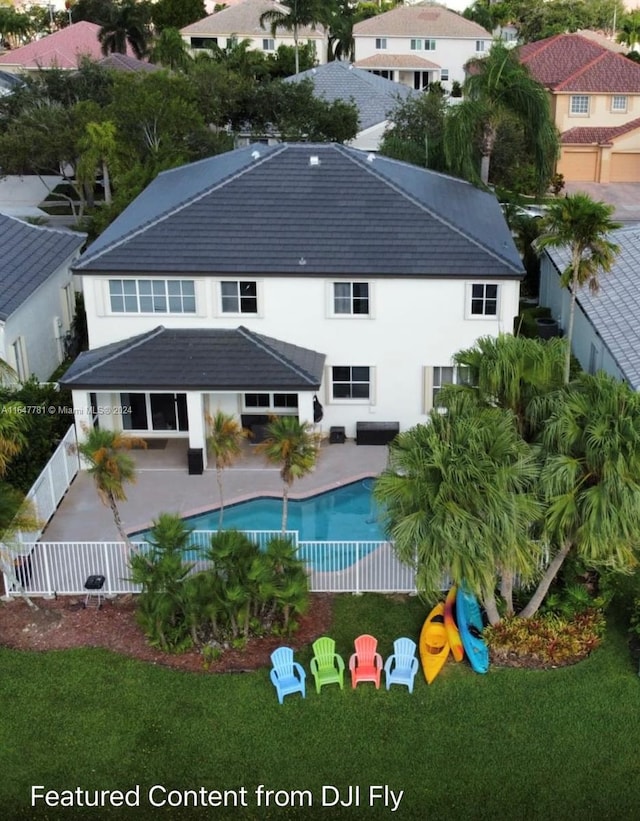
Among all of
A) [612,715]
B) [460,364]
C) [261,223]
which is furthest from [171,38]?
[612,715]

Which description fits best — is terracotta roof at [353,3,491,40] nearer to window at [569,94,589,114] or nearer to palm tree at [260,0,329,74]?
palm tree at [260,0,329,74]

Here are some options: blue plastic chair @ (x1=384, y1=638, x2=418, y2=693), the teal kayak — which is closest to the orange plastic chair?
blue plastic chair @ (x1=384, y1=638, x2=418, y2=693)

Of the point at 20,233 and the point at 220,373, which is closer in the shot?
the point at 220,373

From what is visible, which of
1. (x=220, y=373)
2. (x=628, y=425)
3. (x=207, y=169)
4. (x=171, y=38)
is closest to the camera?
(x=628, y=425)

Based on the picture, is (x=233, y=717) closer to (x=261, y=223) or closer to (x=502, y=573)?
(x=502, y=573)

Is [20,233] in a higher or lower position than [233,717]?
higher

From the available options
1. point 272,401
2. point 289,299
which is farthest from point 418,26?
point 272,401

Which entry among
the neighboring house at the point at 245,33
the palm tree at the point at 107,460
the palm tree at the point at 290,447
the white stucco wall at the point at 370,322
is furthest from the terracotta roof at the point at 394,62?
the palm tree at the point at 107,460

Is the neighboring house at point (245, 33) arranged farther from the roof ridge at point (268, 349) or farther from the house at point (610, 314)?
the roof ridge at point (268, 349)
